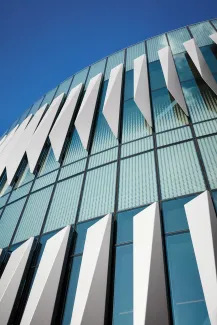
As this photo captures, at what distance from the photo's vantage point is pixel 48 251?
722cm

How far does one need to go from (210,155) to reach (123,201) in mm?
2850

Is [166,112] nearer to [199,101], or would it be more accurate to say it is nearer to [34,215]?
[199,101]

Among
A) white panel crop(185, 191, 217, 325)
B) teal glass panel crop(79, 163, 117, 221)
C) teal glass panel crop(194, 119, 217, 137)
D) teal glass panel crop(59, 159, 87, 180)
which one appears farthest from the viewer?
teal glass panel crop(59, 159, 87, 180)

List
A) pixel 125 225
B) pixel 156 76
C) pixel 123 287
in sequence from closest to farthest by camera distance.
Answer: pixel 123 287
pixel 125 225
pixel 156 76

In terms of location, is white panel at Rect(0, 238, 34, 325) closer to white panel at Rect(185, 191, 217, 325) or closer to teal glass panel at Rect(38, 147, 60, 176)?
teal glass panel at Rect(38, 147, 60, 176)

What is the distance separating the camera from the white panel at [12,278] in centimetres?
667

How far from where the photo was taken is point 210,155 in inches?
288

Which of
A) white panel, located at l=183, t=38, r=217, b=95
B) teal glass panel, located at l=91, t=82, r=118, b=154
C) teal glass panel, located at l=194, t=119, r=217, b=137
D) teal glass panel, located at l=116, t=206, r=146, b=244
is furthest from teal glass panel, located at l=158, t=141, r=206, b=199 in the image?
white panel, located at l=183, t=38, r=217, b=95

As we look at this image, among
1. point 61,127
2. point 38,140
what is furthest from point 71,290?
point 38,140

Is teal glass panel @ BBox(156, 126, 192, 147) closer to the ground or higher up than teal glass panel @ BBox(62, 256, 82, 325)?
higher up

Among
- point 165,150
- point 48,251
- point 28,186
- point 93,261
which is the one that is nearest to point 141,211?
point 93,261

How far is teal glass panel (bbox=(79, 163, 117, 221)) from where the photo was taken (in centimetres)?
775

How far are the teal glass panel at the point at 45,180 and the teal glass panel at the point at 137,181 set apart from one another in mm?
3131

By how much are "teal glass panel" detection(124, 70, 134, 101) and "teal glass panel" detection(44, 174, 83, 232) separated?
428cm
